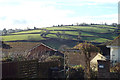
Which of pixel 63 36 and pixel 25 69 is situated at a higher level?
pixel 63 36

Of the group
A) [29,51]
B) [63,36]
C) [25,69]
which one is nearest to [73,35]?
[63,36]

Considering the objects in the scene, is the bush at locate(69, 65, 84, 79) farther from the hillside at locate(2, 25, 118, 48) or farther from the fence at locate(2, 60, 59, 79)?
the hillside at locate(2, 25, 118, 48)

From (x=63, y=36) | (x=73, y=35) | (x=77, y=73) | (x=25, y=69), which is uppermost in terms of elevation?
(x=73, y=35)

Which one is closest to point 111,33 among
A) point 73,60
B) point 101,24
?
point 101,24

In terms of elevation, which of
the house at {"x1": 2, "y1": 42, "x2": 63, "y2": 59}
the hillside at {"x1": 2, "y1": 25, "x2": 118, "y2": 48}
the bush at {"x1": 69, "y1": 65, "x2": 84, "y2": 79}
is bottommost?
the bush at {"x1": 69, "y1": 65, "x2": 84, "y2": 79}

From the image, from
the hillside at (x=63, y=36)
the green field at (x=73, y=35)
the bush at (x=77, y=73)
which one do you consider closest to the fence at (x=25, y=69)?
the bush at (x=77, y=73)

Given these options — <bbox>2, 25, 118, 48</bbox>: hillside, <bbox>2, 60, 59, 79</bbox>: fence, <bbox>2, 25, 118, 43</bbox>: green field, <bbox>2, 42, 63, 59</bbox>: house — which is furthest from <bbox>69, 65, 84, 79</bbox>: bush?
<bbox>2, 25, 118, 43</bbox>: green field

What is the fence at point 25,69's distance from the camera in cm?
959

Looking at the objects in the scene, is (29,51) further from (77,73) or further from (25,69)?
(77,73)

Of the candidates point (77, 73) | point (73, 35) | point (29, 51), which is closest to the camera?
point (77, 73)

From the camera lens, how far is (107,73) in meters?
8.99

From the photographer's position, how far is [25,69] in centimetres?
977

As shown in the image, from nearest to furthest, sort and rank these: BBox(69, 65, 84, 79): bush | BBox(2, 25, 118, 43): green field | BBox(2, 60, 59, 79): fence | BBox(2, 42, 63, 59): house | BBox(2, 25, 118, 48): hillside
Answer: BBox(2, 60, 59, 79): fence, BBox(69, 65, 84, 79): bush, BBox(2, 42, 63, 59): house, BBox(2, 25, 118, 48): hillside, BBox(2, 25, 118, 43): green field

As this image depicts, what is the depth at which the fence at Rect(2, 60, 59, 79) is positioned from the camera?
9.59 meters
